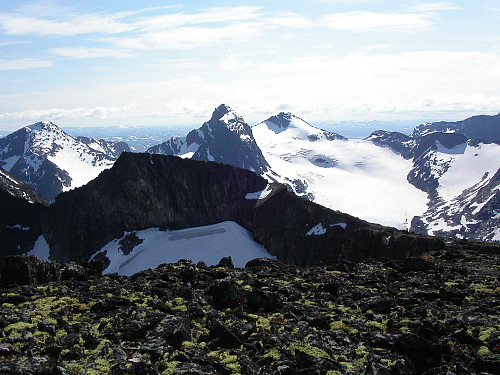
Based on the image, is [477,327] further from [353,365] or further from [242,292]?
[242,292]

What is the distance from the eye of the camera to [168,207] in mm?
150375

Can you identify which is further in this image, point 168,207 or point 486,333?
point 168,207

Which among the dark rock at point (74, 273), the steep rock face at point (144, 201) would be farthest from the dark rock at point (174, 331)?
the steep rock face at point (144, 201)

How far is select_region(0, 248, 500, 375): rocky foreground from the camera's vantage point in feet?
49.8

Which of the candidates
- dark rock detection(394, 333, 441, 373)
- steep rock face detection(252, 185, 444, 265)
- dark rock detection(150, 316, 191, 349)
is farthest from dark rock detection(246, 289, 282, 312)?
steep rock face detection(252, 185, 444, 265)

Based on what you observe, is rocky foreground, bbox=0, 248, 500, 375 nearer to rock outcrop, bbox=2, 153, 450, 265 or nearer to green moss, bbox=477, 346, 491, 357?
green moss, bbox=477, 346, 491, 357

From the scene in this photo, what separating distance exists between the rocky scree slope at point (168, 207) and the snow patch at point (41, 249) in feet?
7.94

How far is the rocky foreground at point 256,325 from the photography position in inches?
598

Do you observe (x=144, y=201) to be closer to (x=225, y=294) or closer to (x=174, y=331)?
(x=225, y=294)

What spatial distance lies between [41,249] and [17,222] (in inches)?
691

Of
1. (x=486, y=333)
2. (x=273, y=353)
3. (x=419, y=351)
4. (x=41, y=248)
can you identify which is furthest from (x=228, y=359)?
(x=41, y=248)

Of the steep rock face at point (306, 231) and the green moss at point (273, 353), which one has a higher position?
the green moss at point (273, 353)

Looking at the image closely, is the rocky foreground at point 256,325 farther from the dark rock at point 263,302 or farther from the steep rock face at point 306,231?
the steep rock face at point 306,231

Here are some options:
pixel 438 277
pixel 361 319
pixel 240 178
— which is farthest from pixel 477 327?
pixel 240 178
